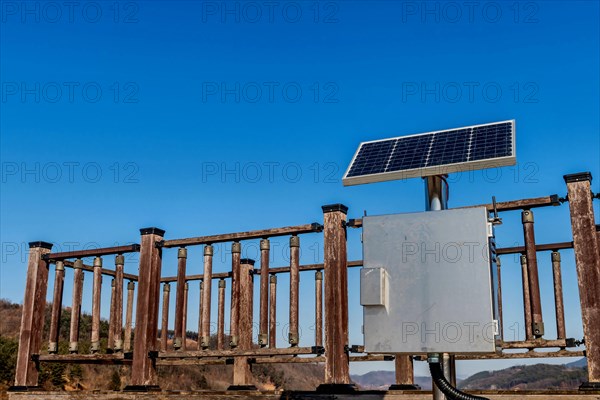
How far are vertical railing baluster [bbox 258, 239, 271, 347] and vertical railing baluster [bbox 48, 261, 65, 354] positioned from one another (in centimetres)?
433

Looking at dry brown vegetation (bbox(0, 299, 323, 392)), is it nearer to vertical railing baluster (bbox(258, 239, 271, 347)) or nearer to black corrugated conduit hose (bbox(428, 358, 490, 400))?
vertical railing baluster (bbox(258, 239, 271, 347))

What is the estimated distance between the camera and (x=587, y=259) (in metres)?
8.64

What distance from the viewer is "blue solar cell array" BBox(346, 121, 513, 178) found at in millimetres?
6730

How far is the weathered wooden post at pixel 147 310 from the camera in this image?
11.9 m

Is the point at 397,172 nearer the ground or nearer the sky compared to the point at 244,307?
nearer the sky

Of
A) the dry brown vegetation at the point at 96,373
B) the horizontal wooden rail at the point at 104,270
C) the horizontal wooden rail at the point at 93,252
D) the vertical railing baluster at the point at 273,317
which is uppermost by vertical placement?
the horizontal wooden rail at the point at 93,252

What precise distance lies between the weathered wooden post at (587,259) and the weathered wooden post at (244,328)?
545cm

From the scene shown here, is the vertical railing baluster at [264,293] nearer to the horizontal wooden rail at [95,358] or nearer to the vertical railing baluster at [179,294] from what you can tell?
the vertical railing baluster at [179,294]

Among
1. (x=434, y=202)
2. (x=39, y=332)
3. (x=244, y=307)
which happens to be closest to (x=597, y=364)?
(x=434, y=202)

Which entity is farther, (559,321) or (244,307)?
(244,307)

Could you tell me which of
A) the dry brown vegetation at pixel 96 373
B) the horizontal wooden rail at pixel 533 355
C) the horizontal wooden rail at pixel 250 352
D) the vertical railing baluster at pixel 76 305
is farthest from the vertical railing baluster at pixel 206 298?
the dry brown vegetation at pixel 96 373

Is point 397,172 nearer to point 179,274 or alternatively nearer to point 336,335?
point 336,335

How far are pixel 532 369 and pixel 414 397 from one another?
212 feet

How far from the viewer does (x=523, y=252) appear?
12.2 meters
